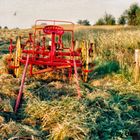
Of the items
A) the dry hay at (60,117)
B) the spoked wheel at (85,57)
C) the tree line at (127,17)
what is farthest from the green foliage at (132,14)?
the dry hay at (60,117)

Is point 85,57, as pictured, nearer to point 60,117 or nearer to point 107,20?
point 60,117

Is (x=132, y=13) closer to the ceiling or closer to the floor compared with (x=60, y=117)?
closer to the ceiling

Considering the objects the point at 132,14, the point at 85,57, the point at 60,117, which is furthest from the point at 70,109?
the point at 132,14

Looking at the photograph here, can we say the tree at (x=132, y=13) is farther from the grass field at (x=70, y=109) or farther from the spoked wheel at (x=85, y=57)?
the grass field at (x=70, y=109)

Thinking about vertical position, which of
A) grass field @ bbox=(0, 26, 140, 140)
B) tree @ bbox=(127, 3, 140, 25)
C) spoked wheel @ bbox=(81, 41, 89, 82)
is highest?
tree @ bbox=(127, 3, 140, 25)

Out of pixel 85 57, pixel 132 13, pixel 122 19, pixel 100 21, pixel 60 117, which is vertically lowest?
pixel 60 117

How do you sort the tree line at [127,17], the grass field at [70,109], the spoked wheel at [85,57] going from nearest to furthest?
the grass field at [70,109], the spoked wheel at [85,57], the tree line at [127,17]

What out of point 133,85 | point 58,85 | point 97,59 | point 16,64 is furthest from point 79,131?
point 97,59

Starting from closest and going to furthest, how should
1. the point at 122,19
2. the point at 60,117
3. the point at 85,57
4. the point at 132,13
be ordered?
the point at 60,117, the point at 85,57, the point at 132,13, the point at 122,19

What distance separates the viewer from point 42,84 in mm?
11031

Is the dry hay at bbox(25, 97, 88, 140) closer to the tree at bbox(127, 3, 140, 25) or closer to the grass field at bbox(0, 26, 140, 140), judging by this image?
the grass field at bbox(0, 26, 140, 140)

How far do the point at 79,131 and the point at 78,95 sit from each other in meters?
2.20

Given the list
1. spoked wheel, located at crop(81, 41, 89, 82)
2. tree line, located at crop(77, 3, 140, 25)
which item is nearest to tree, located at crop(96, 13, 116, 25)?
tree line, located at crop(77, 3, 140, 25)

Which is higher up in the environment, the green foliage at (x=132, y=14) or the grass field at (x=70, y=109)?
the green foliage at (x=132, y=14)
